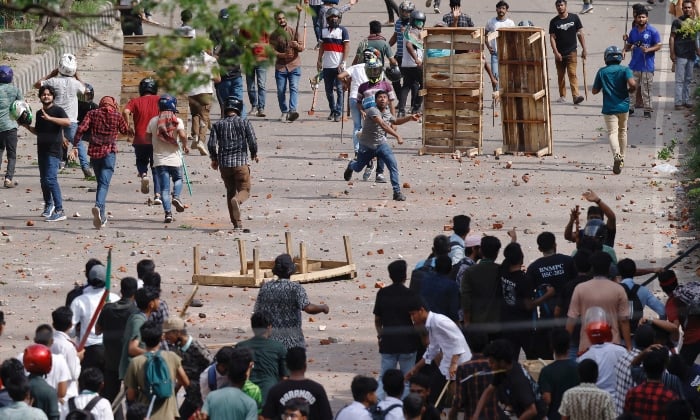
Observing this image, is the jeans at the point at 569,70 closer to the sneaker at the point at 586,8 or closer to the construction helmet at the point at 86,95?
the sneaker at the point at 586,8

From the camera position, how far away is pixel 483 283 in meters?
10.8

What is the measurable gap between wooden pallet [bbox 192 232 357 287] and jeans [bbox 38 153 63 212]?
10.1 feet

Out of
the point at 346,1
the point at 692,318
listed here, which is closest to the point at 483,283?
the point at 692,318

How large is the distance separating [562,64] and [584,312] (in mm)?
14455

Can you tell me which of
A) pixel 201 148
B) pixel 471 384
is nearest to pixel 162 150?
pixel 201 148

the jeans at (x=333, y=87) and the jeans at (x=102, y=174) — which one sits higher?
the jeans at (x=333, y=87)

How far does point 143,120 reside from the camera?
17.7 metres

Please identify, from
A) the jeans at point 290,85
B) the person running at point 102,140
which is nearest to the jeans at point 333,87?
the jeans at point 290,85

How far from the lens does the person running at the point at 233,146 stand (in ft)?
53.6

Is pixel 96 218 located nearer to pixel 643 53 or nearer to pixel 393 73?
pixel 393 73

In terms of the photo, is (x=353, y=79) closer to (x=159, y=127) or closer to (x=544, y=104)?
(x=544, y=104)

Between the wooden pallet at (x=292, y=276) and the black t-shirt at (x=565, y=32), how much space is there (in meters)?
9.74

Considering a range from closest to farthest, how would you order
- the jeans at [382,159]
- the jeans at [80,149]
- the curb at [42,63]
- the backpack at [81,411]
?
the backpack at [81,411] < the jeans at [382,159] < the jeans at [80,149] < the curb at [42,63]

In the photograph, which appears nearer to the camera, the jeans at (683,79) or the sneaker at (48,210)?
the sneaker at (48,210)
